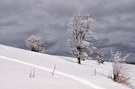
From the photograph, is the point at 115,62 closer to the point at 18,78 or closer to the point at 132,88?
the point at 132,88

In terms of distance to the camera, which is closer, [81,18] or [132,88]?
[132,88]

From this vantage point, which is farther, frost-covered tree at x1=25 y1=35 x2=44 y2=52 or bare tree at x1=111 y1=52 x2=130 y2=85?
frost-covered tree at x1=25 y1=35 x2=44 y2=52

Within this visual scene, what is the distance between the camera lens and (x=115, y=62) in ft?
53.0

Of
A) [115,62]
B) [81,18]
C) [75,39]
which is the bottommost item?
[115,62]

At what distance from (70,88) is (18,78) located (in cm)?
161

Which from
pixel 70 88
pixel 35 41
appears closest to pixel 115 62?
pixel 70 88

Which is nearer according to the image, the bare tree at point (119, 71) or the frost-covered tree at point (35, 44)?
the bare tree at point (119, 71)

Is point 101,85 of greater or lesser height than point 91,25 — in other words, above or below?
below

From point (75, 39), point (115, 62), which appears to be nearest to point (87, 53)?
point (75, 39)

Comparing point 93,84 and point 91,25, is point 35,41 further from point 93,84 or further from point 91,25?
point 93,84

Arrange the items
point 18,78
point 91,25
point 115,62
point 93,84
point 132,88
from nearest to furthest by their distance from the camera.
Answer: point 18,78, point 93,84, point 132,88, point 115,62, point 91,25

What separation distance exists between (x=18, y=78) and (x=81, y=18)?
3505cm

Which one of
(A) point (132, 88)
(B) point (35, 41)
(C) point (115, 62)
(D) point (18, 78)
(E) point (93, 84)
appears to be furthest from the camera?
(B) point (35, 41)

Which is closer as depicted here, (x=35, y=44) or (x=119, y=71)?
(x=119, y=71)
